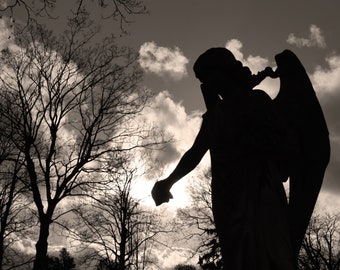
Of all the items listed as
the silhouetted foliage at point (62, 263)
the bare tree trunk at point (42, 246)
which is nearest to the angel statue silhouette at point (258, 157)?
the bare tree trunk at point (42, 246)

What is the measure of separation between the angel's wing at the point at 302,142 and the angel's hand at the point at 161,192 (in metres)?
0.84

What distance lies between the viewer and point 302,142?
266cm

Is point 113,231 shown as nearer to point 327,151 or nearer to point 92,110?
point 92,110

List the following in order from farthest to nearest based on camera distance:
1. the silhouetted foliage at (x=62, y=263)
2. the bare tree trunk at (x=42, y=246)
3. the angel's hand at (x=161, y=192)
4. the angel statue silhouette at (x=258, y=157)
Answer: the silhouetted foliage at (x=62, y=263)
the bare tree trunk at (x=42, y=246)
the angel's hand at (x=161, y=192)
the angel statue silhouette at (x=258, y=157)

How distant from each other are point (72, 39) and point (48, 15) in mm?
10495

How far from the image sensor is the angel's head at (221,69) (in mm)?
2725

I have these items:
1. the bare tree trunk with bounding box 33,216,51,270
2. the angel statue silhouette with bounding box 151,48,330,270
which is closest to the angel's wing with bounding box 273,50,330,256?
the angel statue silhouette with bounding box 151,48,330,270

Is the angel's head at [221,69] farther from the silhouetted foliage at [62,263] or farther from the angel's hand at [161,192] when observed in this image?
the silhouetted foliage at [62,263]

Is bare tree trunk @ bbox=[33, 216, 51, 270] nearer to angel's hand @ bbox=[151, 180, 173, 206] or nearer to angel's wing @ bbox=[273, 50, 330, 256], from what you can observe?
angel's hand @ bbox=[151, 180, 173, 206]

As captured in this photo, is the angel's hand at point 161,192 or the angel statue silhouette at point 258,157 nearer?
the angel statue silhouette at point 258,157

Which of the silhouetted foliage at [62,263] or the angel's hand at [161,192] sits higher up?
the silhouetted foliage at [62,263]

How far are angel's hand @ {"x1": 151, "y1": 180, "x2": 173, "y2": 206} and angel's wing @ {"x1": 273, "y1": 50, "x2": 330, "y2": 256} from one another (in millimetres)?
839

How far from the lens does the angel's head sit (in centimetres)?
272

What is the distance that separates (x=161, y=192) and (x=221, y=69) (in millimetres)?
980
